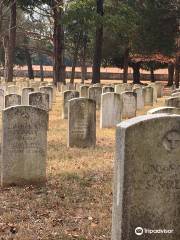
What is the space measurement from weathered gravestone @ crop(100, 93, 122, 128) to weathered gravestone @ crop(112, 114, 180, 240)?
34.8ft

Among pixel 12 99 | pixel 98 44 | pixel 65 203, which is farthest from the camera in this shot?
pixel 98 44

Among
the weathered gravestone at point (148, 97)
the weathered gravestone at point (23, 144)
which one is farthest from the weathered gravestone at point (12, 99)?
the weathered gravestone at point (148, 97)

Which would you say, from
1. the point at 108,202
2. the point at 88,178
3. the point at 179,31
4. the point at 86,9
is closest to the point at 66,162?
the point at 88,178

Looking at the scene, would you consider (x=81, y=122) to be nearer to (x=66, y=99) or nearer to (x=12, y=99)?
(x=12, y=99)

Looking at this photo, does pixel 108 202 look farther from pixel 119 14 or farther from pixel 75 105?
pixel 119 14

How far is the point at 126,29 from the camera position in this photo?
3628cm

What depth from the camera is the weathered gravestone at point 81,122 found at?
12.5m

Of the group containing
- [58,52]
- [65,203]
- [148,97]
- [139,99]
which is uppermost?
[58,52]

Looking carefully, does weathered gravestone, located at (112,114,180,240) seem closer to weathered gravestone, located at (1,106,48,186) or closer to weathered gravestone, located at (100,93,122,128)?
weathered gravestone, located at (1,106,48,186)

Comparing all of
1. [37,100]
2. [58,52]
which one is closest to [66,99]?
[37,100]

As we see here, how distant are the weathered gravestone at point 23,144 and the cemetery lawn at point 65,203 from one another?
218 mm

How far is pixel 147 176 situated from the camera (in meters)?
5.49

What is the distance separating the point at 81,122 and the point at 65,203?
185 inches

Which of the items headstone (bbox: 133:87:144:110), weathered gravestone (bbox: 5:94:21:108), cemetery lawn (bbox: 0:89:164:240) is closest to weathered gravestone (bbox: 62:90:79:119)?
weathered gravestone (bbox: 5:94:21:108)
